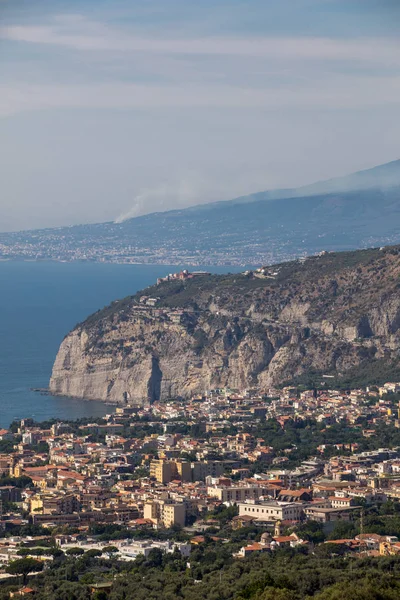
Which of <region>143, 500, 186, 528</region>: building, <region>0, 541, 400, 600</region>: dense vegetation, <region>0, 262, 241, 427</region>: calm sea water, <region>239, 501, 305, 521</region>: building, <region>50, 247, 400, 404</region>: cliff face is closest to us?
<region>0, 541, 400, 600</region>: dense vegetation

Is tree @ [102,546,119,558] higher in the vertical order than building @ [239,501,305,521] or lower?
lower

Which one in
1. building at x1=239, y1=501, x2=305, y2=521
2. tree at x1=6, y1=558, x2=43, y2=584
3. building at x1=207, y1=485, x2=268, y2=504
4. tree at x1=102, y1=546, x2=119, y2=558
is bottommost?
tree at x1=6, y1=558, x2=43, y2=584

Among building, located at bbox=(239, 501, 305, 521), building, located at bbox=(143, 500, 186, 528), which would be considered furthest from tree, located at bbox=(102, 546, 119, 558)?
building, located at bbox=(239, 501, 305, 521)

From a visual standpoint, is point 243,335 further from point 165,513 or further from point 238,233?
point 238,233

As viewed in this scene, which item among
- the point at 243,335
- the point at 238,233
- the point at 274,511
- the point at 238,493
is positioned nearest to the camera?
the point at 274,511

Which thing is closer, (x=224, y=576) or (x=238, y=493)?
(x=224, y=576)

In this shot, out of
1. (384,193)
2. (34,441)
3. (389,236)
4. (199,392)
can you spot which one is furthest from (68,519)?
(384,193)

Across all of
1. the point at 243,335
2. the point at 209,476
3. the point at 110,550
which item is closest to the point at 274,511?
the point at 110,550

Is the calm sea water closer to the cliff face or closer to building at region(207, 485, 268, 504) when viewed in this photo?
the cliff face
